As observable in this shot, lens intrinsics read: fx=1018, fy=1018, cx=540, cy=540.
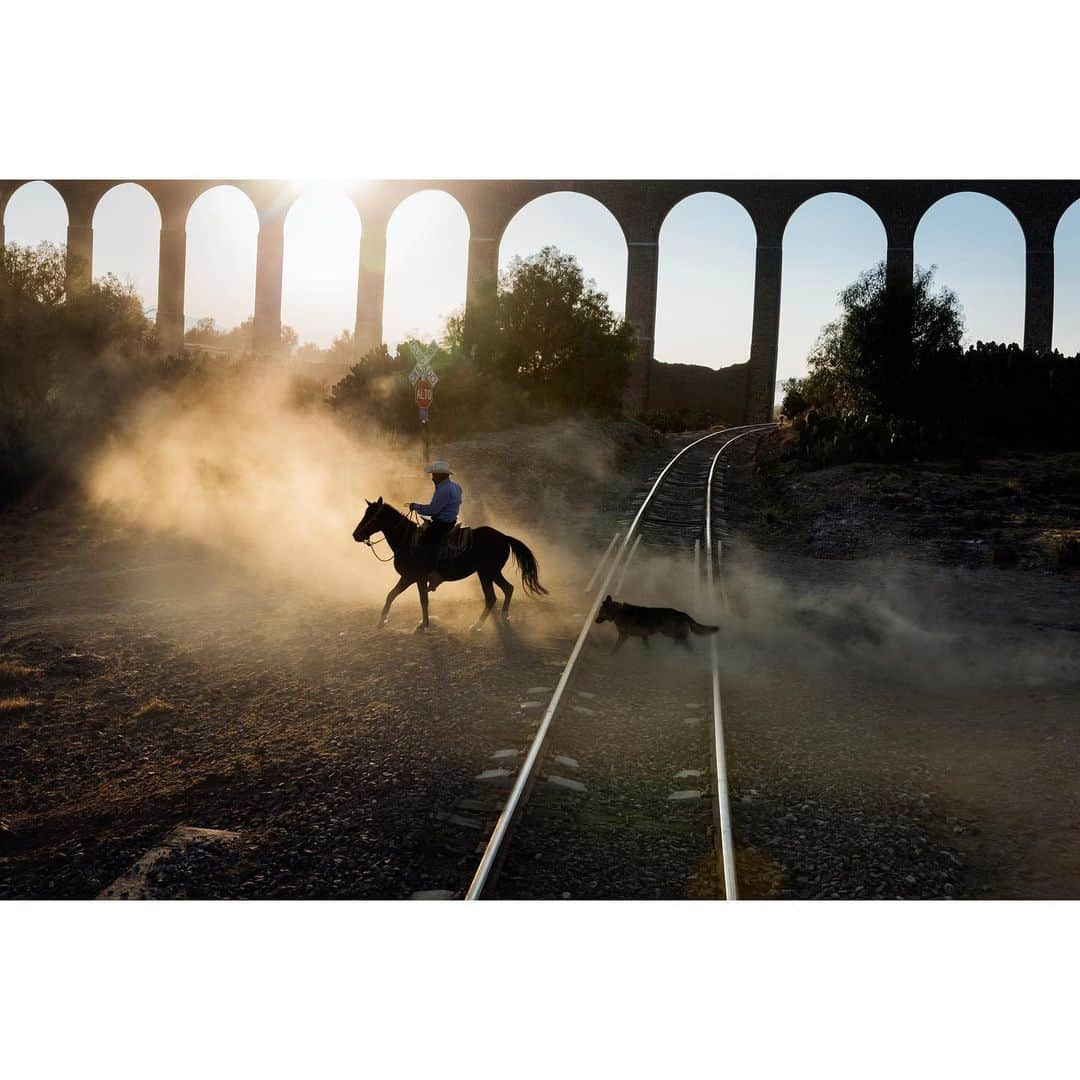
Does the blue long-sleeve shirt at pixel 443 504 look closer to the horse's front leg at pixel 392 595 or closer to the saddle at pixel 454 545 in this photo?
the saddle at pixel 454 545

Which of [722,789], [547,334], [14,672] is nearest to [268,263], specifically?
[547,334]

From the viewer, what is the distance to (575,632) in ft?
33.3

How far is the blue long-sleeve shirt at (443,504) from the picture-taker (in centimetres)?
1010

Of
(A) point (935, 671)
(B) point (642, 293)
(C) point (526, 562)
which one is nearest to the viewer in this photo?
(A) point (935, 671)

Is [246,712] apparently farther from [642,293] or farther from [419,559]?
[642,293]

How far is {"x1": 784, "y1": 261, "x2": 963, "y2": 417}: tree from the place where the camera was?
31.5m

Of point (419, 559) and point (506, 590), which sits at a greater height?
point (419, 559)

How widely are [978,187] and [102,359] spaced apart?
3950 cm

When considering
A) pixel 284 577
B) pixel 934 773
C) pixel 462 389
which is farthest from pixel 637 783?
pixel 462 389

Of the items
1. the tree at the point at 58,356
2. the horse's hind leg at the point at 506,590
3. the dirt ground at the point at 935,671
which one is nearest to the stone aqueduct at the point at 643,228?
the tree at the point at 58,356

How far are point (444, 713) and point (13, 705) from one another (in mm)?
3483

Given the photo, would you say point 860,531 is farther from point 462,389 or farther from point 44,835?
point 462,389

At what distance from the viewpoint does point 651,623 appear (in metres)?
9.31

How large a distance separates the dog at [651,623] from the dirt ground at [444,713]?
0.62 meters
